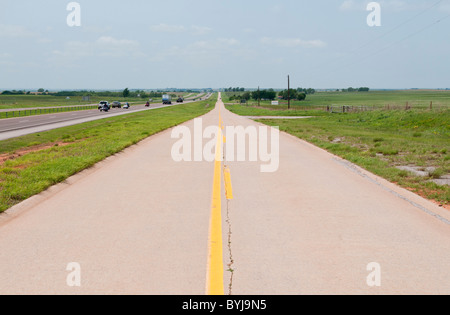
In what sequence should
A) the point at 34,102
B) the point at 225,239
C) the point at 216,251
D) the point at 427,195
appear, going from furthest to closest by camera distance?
the point at 34,102 → the point at 427,195 → the point at 225,239 → the point at 216,251

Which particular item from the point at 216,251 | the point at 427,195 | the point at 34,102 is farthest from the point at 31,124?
the point at 34,102

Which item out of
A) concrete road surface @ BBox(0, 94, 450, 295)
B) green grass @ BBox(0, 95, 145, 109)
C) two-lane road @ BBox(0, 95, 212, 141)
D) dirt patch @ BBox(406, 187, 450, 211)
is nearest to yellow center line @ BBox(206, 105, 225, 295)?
concrete road surface @ BBox(0, 94, 450, 295)

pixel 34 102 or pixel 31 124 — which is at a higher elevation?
pixel 34 102

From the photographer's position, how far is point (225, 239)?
Answer: 18.4ft

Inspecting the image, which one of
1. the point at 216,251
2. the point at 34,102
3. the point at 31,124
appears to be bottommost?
the point at 216,251

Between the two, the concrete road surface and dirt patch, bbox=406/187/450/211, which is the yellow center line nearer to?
the concrete road surface

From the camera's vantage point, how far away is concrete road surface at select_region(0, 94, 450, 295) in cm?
422

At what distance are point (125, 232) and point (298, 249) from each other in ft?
8.17

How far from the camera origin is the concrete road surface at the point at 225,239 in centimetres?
422

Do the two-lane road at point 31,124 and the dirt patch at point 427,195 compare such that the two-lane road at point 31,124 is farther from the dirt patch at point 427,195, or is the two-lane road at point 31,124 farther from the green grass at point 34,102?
the green grass at point 34,102

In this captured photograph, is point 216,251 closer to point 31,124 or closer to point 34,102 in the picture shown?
point 31,124

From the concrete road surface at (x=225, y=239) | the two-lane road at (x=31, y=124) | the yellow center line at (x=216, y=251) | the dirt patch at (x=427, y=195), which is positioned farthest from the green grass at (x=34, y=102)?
the dirt patch at (x=427, y=195)
